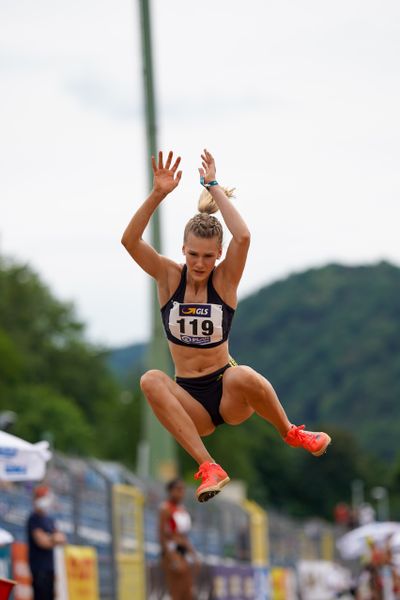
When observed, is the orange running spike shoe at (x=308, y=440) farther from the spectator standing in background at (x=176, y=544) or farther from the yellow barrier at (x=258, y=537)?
the yellow barrier at (x=258, y=537)

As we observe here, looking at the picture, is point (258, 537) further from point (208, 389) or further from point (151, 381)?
point (151, 381)

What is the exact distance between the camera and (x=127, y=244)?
10.3 metres

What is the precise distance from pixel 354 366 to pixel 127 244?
184440 mm

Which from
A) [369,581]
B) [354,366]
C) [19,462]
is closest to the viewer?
[19,462]

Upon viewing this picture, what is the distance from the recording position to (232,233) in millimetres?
10297

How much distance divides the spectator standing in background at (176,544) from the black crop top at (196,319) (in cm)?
804

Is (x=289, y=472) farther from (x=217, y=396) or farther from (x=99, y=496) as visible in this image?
(x=217, y=396)

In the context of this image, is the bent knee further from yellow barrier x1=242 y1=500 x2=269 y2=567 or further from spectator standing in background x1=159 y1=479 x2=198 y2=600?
yellow barrier x1=242 y1=500 x2=269 y2=567

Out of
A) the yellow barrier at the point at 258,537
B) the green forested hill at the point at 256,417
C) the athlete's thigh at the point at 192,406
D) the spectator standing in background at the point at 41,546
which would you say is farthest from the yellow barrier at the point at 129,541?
the green forested hill at the point at 256,417

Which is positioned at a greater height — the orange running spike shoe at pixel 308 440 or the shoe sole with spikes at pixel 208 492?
the orange running spike shoe at pixel 308 440

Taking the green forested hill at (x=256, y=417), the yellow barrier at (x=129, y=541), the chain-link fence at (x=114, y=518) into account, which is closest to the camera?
the chain-link fence at (x=114, y=518)

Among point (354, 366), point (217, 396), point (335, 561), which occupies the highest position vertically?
point (354, 366)

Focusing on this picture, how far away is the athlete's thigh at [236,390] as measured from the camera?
1041cm

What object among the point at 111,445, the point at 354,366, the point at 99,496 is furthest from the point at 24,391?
the point at 354,366
